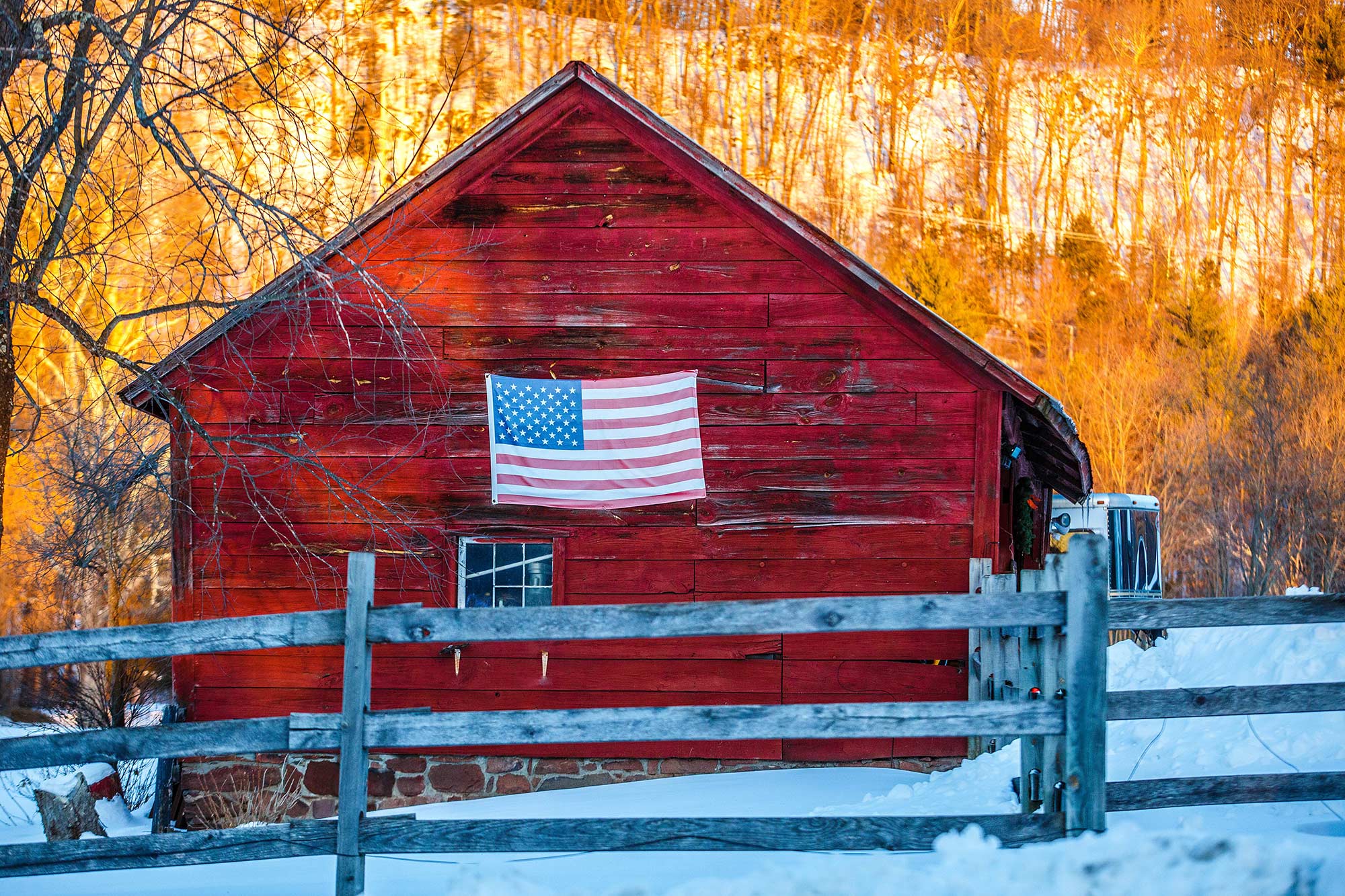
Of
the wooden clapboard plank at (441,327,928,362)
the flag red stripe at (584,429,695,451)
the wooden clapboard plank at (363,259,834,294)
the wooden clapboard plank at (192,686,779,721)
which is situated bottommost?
the wooden clapboard plank at (192,686,779,721)

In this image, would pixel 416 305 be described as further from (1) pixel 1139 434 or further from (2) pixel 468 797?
(1) pixel 1139 434

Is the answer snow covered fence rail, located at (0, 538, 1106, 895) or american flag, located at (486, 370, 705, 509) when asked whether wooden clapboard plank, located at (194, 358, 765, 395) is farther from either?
snow covered fence rail, located at (0, 538, 1106, 895)

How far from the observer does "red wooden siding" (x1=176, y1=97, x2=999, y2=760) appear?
929 centimetres

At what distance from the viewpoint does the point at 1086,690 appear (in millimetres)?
4262

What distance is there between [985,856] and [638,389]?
5.79 meters

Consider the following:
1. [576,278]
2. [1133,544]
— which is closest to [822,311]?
[576,278]

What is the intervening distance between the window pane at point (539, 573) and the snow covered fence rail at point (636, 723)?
16.5 feet

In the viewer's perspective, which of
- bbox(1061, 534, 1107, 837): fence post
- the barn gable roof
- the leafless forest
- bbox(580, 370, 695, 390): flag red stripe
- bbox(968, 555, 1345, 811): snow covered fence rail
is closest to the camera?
bbox(1061, 534, 1107, 837): fence post

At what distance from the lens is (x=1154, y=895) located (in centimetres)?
396

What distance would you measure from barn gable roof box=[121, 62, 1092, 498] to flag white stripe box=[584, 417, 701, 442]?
179cm

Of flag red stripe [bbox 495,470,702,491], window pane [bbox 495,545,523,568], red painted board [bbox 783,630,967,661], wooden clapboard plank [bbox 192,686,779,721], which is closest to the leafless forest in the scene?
wooden clapboard plank [bbox 192,686,779,721]

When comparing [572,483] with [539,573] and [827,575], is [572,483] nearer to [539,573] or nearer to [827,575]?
[539,573]

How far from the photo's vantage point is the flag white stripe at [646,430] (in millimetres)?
9148

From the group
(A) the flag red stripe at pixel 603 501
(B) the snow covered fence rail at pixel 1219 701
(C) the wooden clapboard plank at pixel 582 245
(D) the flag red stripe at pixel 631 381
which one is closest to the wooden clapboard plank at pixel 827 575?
(A) the flag red stripe at pixel 603 501
